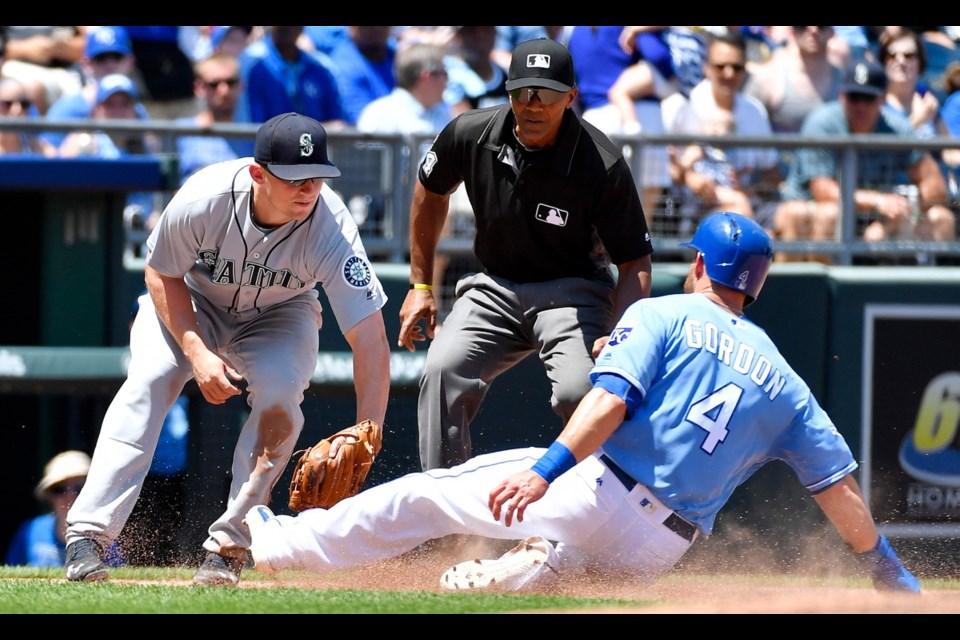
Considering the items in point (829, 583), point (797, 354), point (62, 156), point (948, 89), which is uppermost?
point (948, 89)

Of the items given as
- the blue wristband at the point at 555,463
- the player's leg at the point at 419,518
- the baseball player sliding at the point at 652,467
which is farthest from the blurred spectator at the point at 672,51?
the blue wristband at the point at 555,463

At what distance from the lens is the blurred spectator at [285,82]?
839cm

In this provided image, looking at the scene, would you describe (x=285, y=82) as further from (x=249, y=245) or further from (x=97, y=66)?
(x=249, y=245)

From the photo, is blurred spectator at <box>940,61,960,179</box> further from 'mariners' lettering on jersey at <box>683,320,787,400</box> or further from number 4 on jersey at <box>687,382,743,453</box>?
number 4 on jersey at <box>687,382,743,453</box>

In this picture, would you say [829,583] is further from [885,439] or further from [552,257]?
[552,257]

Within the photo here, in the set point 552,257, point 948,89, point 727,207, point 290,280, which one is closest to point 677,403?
point 552,257

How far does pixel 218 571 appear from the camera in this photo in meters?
4.75

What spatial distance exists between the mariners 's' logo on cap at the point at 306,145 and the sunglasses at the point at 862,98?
4.80m

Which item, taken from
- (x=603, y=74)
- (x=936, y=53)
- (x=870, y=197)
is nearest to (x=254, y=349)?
(x=870, y=197)

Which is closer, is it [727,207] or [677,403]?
[677,403]

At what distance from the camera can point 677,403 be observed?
4.12 metres

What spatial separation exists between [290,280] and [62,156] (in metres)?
2.57

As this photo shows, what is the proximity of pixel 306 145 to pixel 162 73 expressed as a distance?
475 cm

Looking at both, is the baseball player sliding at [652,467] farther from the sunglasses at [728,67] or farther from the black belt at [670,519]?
the sunglasses at [728,67]
